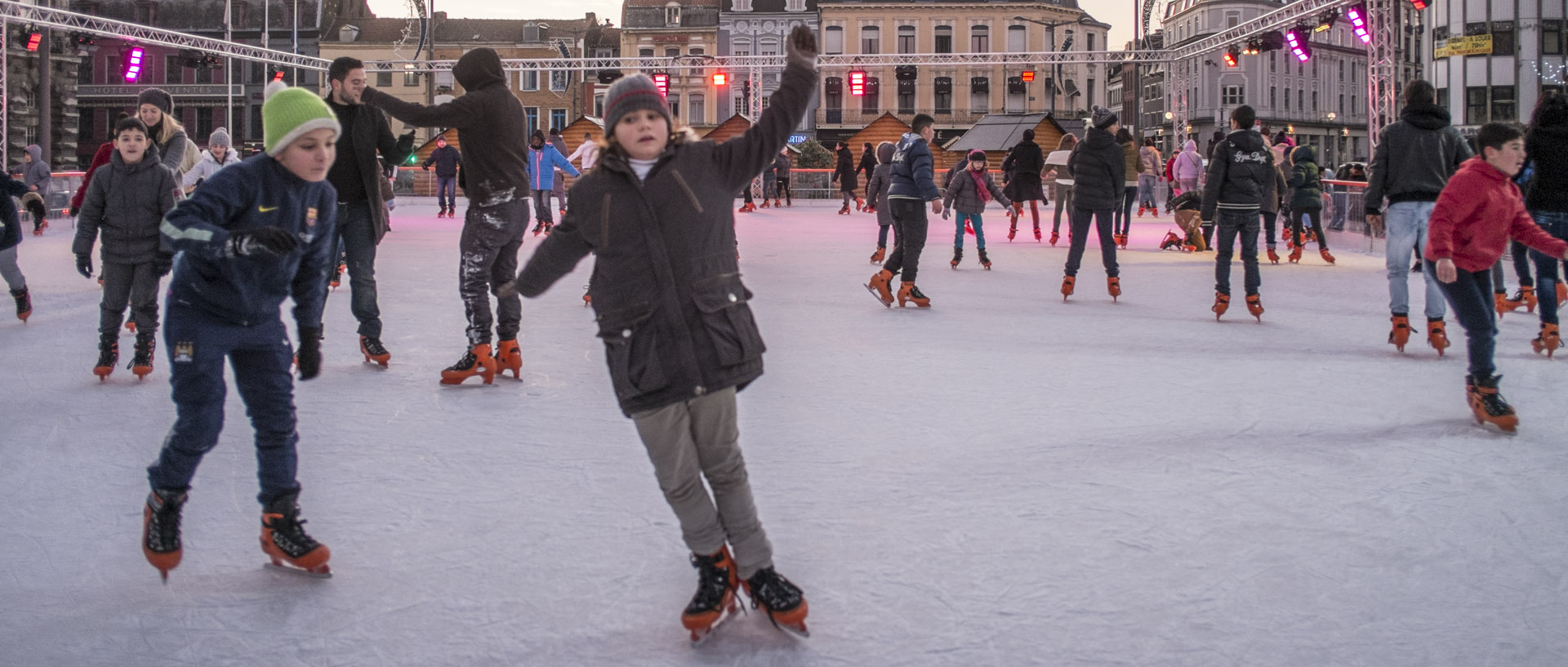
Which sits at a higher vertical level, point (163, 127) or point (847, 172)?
point (847, 172)

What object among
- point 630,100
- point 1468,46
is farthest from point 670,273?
point 1468,46

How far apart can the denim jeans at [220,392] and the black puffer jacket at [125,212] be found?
A: 3.49 meters

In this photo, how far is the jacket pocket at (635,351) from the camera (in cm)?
292

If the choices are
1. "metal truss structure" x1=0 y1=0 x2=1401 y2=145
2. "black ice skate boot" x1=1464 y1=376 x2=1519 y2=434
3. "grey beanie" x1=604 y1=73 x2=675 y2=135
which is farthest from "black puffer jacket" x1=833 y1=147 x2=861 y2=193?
"grey beanie" x1=604 y1=73 x2=675 y2=135

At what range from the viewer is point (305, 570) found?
3416 millimetres

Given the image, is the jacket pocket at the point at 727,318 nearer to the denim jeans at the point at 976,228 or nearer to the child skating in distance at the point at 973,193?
the child skating in distance at the point at 973,193

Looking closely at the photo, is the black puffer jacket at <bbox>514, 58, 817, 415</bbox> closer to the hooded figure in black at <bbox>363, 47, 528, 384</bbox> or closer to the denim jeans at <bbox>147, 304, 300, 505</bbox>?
the denim jeans at <bbox>147, 304, 300, 505</bbox>

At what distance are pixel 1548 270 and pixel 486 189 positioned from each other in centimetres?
551

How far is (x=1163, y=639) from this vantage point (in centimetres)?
→ 295

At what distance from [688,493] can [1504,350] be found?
6.23 meters

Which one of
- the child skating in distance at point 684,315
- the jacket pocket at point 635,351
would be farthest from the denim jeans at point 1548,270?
the jacket pocket at point 635,351

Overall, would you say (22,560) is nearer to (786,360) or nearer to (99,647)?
(99,647)

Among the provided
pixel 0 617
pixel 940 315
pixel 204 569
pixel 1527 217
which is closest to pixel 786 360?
pixel 940 315

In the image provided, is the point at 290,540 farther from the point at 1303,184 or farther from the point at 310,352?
the point at 1303,184
